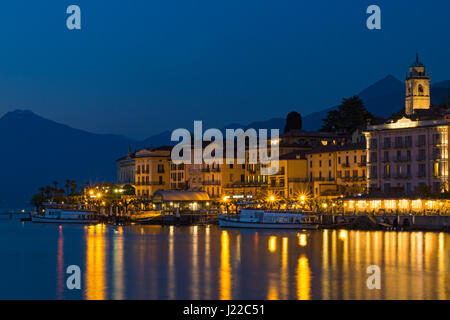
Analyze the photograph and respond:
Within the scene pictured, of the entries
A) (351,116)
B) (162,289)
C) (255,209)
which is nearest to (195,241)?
(255,209)

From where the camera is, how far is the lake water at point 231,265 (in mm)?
51281

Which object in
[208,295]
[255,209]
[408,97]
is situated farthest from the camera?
[408,97]

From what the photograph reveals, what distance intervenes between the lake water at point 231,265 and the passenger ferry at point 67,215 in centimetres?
3888

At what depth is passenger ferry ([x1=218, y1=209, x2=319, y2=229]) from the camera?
354 feet

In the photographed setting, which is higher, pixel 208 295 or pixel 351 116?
pixel 351 116

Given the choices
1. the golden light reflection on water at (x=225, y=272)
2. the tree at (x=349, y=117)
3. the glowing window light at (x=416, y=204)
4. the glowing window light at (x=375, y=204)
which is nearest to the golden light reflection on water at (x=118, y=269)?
the golden light reflection on water at (x=225, y=272)

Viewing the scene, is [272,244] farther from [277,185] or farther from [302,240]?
[277,185]

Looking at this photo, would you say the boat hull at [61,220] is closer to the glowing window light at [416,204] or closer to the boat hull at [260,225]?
the boat hull at [260,225]

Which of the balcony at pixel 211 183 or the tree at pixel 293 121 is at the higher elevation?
the tree at pixel 293 121

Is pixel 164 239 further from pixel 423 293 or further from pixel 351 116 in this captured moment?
pixel 351 116

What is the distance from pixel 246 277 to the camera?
2261 inches

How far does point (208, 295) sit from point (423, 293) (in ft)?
39.8

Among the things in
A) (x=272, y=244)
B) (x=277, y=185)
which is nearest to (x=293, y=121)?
(x=277, y=185)

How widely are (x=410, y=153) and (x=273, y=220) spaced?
19.1m
